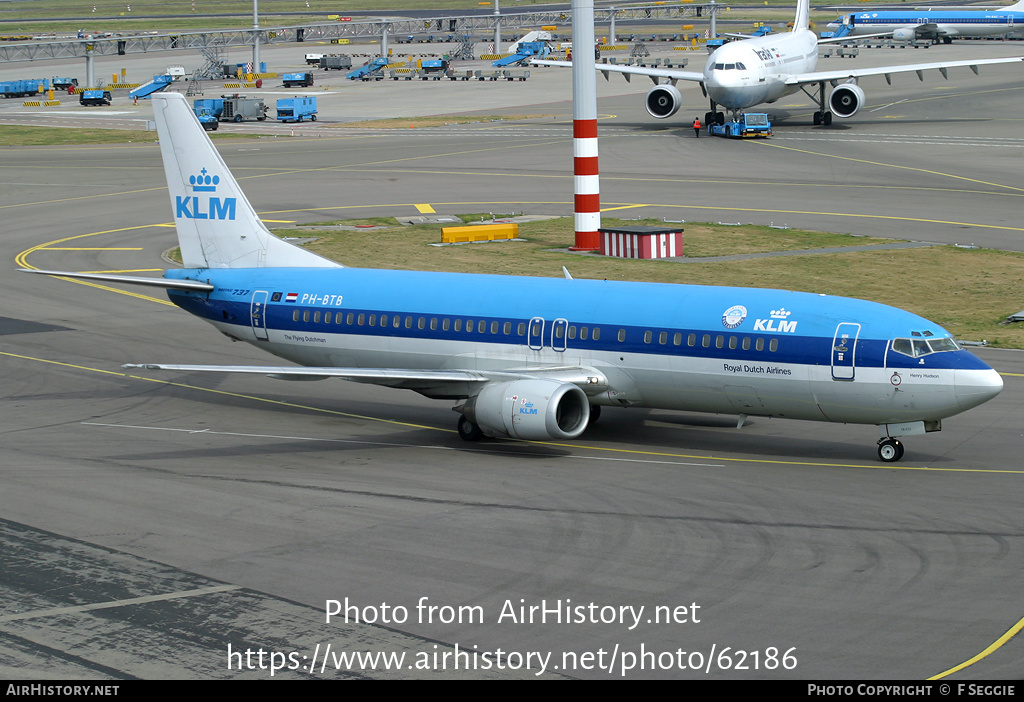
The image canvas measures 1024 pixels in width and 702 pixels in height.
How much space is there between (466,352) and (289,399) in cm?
838

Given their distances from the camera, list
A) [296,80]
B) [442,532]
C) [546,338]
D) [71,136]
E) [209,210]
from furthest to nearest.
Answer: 1. [296,80]
2. [71,136]
3. [209,210]
4. [546,338]
5. [442,532]

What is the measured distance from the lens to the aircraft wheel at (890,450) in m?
33.6

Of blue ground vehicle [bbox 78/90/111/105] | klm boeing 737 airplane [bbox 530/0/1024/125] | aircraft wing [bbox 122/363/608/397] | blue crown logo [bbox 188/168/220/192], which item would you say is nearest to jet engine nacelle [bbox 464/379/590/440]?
aircraft wing [bbox 122/363/608/397]

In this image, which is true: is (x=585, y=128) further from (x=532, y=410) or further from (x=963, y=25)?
(x=963, y=25)

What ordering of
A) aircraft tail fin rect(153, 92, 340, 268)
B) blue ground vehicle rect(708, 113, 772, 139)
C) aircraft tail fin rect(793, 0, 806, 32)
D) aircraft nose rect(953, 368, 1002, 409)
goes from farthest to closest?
aircraft tail fin rect(793, 0, 806, 32) < blue ground vehicle rect(708, 113, 772, 139) < aircraft tail fin rect(153, 92, 340, 268) < aircraft nose rect(953, 368, 1002, 409)

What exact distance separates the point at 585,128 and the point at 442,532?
36205 millimetres

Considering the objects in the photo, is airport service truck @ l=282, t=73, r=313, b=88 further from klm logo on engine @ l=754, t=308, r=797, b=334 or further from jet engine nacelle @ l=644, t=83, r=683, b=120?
klm logo on engine @ l=754, t=308, r=797, b=334

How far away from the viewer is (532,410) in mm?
34219

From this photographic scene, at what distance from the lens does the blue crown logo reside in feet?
140

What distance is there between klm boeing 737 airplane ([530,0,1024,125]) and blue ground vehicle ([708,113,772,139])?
3.65 ft

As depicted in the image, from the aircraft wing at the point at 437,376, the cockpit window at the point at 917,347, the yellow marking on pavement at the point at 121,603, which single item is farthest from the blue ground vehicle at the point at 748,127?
the yellow marking on pavement at the point at 121,603

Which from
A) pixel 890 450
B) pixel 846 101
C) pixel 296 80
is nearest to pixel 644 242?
pixel 890 450

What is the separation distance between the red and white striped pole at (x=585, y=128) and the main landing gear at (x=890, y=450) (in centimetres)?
3082

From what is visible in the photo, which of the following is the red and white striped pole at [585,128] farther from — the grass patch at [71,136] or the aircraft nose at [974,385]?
the grass patch at [71,136]
